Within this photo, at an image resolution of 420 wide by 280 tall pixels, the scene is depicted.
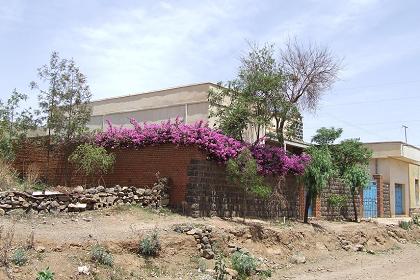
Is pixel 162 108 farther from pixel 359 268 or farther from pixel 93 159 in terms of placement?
pixel 359 268

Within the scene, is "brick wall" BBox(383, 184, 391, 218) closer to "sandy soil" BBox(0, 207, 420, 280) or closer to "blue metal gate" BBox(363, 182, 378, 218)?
"blue metal gate" BBox(363, 182, 378, 218)

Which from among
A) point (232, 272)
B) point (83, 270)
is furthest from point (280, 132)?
point (83, 270)

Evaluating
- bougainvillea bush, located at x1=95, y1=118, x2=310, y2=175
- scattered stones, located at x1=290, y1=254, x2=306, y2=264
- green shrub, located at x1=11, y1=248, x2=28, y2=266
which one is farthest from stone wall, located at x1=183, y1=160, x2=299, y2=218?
green shrub, located at x1=11, y1=248, x2=28, y2=266

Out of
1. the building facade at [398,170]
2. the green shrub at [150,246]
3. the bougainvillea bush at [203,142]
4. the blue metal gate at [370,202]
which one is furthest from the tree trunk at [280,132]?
the building facade at [398,170]

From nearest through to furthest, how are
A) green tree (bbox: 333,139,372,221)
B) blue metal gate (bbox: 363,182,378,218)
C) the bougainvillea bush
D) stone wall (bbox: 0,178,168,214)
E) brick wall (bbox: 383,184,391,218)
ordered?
stone wall (bbox: 0,178,168,214) < the bougainvillea bush < green tree (bbox: 333,139,372,221) < blue metal gate (bbox: 363,182,378,218) < brick wall (bbox: 383,184,391,218)

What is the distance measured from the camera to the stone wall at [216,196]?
55.1 feet

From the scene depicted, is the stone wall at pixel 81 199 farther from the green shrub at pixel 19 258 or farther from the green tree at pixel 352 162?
the green tree at pixel 352 162

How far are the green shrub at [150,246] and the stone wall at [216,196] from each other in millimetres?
3965

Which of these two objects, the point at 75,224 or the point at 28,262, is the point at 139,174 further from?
the point at 28,262

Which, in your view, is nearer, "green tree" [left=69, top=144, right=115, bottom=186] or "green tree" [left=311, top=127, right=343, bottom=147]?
"green tree" [left=69, top=144, right=115, bottom=186]

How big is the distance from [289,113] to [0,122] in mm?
11475

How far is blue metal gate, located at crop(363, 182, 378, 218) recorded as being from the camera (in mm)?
28478

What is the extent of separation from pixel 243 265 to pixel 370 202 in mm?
18403

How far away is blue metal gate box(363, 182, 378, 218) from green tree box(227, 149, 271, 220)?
42.6ft
